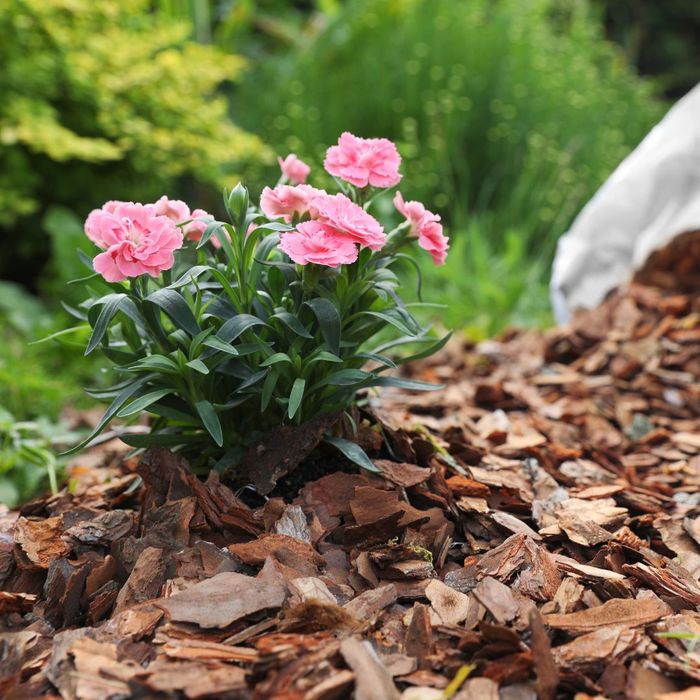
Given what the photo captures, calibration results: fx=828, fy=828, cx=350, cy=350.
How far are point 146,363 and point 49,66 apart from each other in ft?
10.6

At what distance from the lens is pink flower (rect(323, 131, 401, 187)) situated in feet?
5.48

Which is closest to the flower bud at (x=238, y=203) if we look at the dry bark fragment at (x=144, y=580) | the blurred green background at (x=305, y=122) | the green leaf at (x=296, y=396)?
the green leaf at (x=296, y=396)

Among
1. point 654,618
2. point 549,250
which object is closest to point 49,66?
point 549,250

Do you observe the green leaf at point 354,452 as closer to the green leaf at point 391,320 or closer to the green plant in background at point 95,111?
the green leaf at point 391,320

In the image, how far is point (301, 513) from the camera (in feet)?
5.37

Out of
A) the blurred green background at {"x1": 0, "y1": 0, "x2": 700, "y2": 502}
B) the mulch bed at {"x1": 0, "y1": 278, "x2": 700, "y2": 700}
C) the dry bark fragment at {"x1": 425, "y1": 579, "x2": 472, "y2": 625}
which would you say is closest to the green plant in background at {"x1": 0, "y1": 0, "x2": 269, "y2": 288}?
the blurred green background at {"x1": 0, "y1": 0, "x2": 700, "y2": 502}

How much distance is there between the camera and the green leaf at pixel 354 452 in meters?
1.69

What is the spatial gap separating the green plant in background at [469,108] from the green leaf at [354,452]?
9.47ft

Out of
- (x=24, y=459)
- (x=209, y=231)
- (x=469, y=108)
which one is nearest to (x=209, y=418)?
(x=209, y=231)

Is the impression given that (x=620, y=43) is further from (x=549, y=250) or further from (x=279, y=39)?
(x=549, y=250)

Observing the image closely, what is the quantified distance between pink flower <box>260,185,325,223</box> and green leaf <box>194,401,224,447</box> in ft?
→ 1.32

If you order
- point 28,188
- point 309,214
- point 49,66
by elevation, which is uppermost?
point 309,214

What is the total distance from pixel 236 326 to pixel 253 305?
0.53ft

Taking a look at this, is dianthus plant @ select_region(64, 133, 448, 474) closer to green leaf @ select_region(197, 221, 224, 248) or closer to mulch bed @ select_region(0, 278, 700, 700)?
green leaf @ select_region(197, 221, 224, 248)
